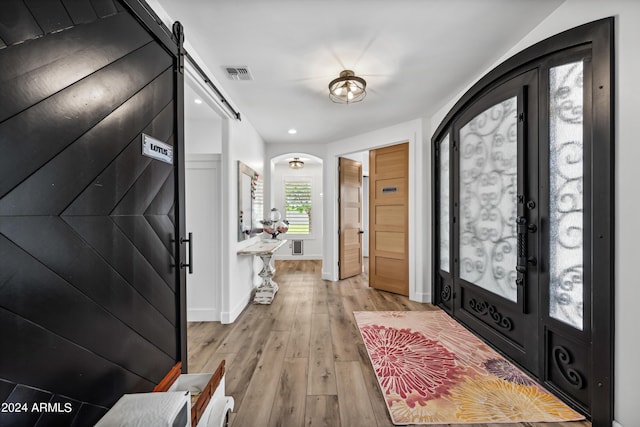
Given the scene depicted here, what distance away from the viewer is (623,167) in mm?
1422

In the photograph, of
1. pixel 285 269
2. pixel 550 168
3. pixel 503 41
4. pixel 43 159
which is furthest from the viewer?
pixel 285 269

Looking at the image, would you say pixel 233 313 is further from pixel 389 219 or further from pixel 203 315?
pixel 389 219

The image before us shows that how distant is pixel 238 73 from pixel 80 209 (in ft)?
6.50

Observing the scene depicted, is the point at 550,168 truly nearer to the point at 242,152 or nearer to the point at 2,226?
the point at 2,226

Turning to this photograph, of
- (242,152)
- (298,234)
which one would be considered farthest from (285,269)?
(242,152)

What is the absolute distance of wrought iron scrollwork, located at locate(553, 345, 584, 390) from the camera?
66.6 inches

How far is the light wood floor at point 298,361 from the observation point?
166 centimetres

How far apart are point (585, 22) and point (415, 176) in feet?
7.85

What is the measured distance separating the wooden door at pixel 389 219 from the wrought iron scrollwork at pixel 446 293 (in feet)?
2.10

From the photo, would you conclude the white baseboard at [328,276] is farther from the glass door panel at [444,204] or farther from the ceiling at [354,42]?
the ceiling at [354,42]

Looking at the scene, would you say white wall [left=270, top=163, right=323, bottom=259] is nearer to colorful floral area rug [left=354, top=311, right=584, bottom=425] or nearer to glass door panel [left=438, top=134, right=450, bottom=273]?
glass door panel [left=438, top=134, right=450, bottom=273]

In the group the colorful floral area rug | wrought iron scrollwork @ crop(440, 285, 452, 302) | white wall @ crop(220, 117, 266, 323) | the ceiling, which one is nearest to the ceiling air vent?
the ceiling

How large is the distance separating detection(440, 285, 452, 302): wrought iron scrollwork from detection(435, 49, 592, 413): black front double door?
343 mm

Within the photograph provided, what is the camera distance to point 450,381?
1.96 m
